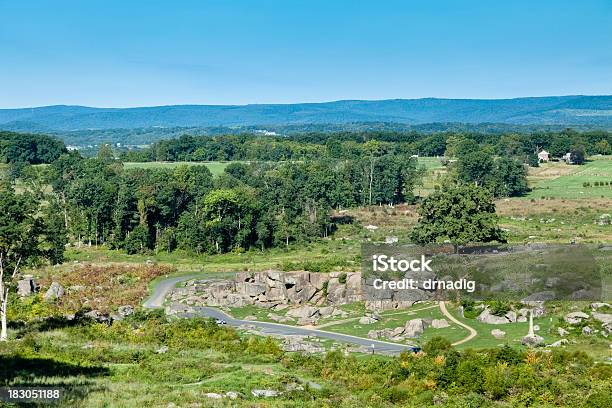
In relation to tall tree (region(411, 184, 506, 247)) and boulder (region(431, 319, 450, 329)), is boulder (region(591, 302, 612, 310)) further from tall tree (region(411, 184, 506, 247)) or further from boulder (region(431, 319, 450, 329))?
tall tree (region(411, 184, 506, 247))

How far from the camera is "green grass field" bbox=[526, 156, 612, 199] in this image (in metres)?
102

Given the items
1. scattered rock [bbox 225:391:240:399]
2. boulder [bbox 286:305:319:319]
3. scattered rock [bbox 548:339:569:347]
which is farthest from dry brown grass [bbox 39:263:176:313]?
scattered rock [bbox 548:339:569:347]

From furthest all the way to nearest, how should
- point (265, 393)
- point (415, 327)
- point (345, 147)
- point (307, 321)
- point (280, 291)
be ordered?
point (345, 147), point (280, 291), point (307, 321), point (415, 327), point (265, 393)

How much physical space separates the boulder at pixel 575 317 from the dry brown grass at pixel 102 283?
29.5m

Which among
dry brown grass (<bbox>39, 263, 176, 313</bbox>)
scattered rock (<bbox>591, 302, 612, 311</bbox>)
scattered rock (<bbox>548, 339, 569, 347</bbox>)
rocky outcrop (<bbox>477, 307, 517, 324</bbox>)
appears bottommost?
dry brown grass (<bbox>39, 263, 176, 313</bbox>)

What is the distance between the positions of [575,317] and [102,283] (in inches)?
1470

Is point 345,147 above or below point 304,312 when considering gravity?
above

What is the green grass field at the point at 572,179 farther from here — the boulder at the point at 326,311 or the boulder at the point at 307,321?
the boulder at the point at 307,321

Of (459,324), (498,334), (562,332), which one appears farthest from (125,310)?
(562,332)

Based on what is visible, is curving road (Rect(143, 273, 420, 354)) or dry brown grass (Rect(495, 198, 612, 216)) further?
dry brown grass (Rect(495, 198, 612, 216))

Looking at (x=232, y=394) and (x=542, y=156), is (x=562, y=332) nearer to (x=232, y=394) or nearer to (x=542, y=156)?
(x=232, y=394)

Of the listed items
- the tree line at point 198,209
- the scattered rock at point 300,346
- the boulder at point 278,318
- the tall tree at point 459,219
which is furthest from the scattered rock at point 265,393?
the tree line at point 198,209

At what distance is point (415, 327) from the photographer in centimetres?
3981

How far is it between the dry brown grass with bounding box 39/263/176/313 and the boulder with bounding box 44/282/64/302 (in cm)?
43
